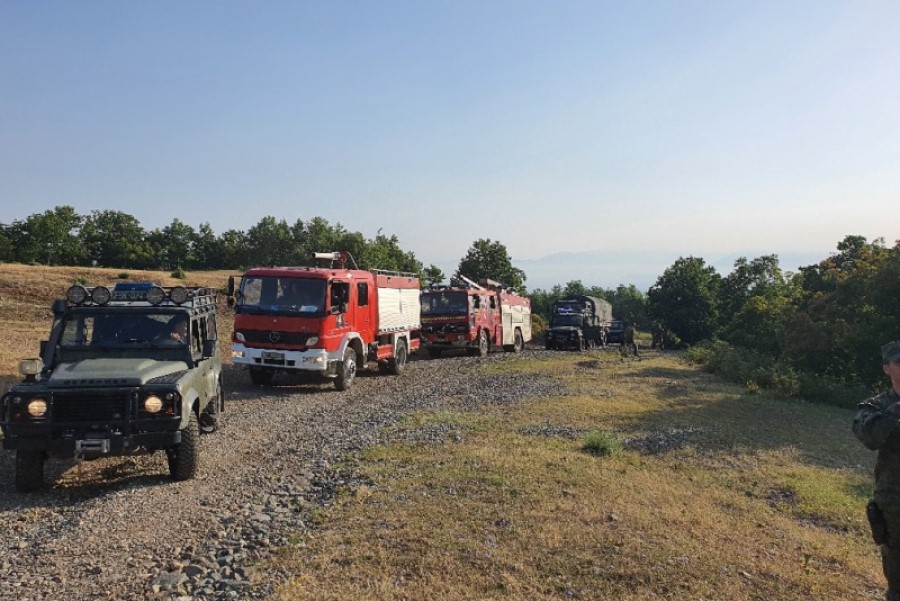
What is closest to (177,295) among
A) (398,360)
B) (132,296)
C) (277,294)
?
(132,296)

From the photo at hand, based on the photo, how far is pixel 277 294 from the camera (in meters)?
15.1

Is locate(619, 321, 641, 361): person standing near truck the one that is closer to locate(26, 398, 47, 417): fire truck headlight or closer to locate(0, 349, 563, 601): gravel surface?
locate(0, 349, 563, 601): gravel surface

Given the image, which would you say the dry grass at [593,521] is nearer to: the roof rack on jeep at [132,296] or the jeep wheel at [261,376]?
the roof rack on jeep at [132,296]

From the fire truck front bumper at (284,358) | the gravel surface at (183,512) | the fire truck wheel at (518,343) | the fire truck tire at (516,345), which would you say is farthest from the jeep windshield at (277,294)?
the fire truck wheel at (518,343)

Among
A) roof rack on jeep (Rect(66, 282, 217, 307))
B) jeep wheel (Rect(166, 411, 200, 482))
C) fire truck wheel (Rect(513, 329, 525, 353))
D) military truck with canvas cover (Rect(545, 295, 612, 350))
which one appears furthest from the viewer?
military truck with canvas cover (Rect(545, 295, 612, 350))

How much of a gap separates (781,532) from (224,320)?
101ft

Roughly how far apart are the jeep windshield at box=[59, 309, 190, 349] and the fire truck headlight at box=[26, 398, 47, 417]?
1.46m

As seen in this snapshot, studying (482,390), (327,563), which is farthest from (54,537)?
(482,390)

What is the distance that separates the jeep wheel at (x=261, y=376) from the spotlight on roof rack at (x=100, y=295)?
759 cm

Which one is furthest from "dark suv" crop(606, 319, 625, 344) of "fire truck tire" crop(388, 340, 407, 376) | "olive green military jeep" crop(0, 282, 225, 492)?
"olive green military jeep" crop(0, 282, 225, 492)

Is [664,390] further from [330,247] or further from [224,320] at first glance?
[330,247]

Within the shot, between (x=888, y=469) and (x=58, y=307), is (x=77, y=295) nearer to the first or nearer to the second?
(x=58, y=307)

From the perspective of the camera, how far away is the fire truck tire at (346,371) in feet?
52.4

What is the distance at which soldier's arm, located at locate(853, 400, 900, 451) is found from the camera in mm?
4156
